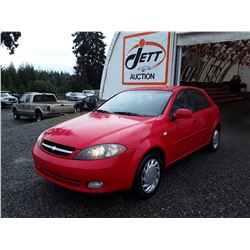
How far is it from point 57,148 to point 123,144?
0.81 m

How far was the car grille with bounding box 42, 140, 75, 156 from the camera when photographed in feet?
9.35

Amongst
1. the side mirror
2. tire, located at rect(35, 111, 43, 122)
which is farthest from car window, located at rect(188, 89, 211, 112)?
tire, located at rect(35, 111, 43, 122)

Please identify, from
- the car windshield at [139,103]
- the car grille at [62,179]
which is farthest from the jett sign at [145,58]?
the car grille at [62,179]

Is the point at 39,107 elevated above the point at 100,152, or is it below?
below

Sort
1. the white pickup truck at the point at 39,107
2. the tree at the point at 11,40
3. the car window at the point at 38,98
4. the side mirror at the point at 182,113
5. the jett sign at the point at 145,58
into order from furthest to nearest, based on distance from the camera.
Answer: the tree at the point at 11,40, the car window at the point at 38,98, the white pickup truck at the point at 39,107, the jett sign at the point at 145,58, the side mirror at the point at 182,113

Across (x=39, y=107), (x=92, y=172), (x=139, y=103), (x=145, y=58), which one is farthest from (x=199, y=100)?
(x=39, y=107)

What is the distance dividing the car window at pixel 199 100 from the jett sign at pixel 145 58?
132 inches

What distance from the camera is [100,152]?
2768 mm

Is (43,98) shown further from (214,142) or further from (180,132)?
(180,132)

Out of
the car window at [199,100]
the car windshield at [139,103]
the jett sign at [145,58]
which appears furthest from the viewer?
the jett sign at [145,58]

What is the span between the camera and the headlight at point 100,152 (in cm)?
275

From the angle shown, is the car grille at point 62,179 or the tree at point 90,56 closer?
the car grille at point 62,179

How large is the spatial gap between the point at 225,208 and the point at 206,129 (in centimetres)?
187

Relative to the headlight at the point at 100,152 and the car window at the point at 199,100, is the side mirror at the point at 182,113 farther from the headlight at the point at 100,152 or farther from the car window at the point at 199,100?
the headlight at the point at 100,152
